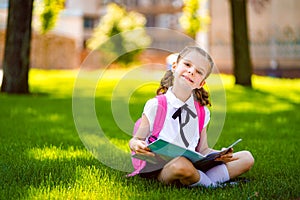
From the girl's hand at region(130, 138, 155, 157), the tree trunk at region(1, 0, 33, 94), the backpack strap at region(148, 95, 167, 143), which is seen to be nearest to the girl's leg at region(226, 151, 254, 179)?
the backpack strap at region(148, 95, 167, 143)

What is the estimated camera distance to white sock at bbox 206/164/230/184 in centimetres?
374

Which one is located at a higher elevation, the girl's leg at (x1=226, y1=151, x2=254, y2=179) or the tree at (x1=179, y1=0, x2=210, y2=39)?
the girl's leg at (x1=226, y1=151, x2=254, y2=179)

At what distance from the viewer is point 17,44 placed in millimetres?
10391

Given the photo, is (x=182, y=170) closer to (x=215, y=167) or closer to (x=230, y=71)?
(x=215, y=167)

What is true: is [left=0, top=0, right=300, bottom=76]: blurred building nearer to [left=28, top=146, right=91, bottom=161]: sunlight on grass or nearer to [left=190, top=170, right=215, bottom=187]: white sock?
[left=28, top=146, right=91, bottom=161]: sunlight on grass

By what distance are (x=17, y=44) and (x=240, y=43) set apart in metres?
5.47

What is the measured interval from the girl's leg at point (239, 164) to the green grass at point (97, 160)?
0.10 meters

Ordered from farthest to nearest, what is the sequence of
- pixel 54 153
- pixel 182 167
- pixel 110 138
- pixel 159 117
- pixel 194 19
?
pixel 194 19
pixel 110 138
pixel 54 153
pixel 159 117
pixel 182 167

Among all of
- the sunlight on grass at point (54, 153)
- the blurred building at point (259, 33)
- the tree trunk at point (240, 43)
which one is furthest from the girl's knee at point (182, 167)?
the blurred building at point (259, 33)

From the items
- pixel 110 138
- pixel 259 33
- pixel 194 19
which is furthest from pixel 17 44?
pixel 259 33

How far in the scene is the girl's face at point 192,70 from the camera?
3.46 m

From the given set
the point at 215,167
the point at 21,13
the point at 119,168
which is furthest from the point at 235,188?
the point at 21,13

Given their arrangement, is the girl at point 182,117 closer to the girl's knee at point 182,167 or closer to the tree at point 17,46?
the girl's knee at point 182,167

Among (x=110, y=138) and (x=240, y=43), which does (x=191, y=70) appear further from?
(x=240, y=43)
